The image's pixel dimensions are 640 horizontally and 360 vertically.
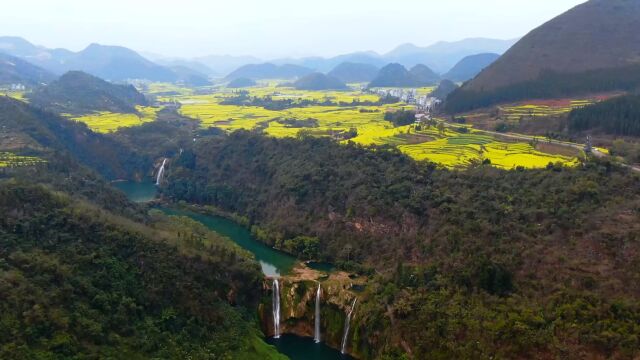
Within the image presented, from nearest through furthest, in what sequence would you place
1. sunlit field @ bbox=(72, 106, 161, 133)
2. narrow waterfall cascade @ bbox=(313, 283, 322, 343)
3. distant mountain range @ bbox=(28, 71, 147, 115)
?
narrow waterfall cascade @ bbox=(313, 283, 322, 343) < sunlit field @ bbox=(72, 106, 161, 133) < distant mountain range @ bbox=(28, 71, 147, 115)

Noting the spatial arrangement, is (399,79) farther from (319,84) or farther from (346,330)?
(346,330)

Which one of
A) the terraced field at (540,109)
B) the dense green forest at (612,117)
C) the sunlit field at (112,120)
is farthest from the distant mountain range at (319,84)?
the dense green forest at (612,117)

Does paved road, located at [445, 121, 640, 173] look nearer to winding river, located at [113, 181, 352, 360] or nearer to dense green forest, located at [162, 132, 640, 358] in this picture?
dense green forest, located at [162, 132, 640, 358]

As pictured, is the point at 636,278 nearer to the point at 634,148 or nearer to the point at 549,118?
the point at 634,148

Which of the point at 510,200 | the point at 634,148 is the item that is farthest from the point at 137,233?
the point at 634,148

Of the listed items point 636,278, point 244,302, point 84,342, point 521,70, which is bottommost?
point 244,302

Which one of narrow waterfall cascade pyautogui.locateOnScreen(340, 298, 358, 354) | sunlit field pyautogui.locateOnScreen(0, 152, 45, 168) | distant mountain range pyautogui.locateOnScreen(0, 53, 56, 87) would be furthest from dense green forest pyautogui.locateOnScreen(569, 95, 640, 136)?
distant mountain range pyautogui.locateOnScreen(0, 53, 56, 87)

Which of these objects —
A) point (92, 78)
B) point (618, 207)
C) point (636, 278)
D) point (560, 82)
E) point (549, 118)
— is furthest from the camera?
point (92, 78)
